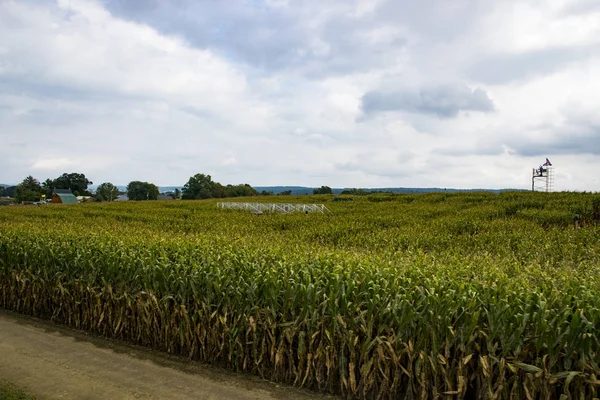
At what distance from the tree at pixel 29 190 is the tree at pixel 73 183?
5.31m

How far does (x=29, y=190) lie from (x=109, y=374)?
120996 mm

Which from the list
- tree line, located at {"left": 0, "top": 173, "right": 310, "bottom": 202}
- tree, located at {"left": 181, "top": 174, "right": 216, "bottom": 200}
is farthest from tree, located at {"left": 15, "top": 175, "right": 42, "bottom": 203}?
tree, located at {"left": 181, "top": 174, "right": 216, "bottom": 200}

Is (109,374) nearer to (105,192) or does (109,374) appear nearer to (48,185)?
(105,192)

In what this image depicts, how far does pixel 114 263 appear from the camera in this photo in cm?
799

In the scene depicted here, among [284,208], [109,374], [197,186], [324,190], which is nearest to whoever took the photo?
[109,374]

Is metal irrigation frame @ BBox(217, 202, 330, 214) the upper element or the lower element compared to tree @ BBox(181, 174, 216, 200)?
lower

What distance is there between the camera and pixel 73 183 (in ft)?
399

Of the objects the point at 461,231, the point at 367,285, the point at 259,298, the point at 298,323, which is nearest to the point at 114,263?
the point at 259,298

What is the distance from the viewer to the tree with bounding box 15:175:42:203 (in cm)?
10129

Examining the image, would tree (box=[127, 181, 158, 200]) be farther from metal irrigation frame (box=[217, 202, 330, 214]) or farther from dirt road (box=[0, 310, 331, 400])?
dirt road (box=[0, 310, 331, 400])

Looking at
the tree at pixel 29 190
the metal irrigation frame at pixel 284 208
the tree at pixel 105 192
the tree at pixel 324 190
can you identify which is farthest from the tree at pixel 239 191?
the metal irrigation frame at pixel 284 208

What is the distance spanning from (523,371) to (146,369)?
5.25 m

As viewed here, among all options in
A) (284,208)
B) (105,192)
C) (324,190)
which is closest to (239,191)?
(324,190)

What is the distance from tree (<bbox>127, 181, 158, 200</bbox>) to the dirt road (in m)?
108
